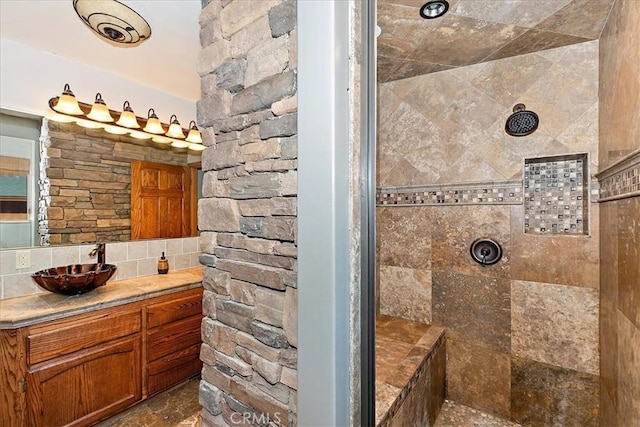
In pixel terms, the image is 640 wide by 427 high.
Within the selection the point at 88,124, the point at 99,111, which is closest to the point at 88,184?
the point at 88,124

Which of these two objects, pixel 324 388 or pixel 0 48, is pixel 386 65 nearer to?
pixel 324 388

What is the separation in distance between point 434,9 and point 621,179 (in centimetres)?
121

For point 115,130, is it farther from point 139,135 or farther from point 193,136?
point 193,136

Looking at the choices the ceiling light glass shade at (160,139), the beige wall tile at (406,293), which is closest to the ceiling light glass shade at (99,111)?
the ceiling light glass shade at (160,139)

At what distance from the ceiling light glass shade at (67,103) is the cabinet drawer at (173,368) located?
187cm

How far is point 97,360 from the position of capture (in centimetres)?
183

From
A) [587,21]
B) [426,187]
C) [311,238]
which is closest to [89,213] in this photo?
[311,238]

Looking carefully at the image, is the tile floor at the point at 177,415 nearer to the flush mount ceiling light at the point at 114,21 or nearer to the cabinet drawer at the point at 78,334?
the cabinet drawer at the point at 78,334

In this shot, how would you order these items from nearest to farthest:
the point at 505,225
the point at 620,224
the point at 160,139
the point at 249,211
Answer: the point at 249,211 < the point at 620,224 < the point at 505,225 < the point at 160,139

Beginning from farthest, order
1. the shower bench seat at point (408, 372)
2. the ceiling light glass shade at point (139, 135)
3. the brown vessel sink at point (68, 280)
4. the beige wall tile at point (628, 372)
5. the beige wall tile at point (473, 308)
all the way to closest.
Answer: the ceiling light glass shade at point (139, 135) → the beige wall tile at point (473, 308) → the brown vessel sink at point (68, 280) → the shower bench seat at point (408, 372) → the beige wall tile at point (628, 372)

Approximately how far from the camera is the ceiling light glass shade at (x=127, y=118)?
2.39 m

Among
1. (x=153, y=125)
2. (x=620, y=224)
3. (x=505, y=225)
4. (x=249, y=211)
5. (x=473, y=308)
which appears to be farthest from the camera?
(x=153, y=125)

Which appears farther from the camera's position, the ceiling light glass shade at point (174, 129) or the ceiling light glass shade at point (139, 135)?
the ceiling light glass shade at point (174, 129)

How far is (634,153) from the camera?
4.10 feet
